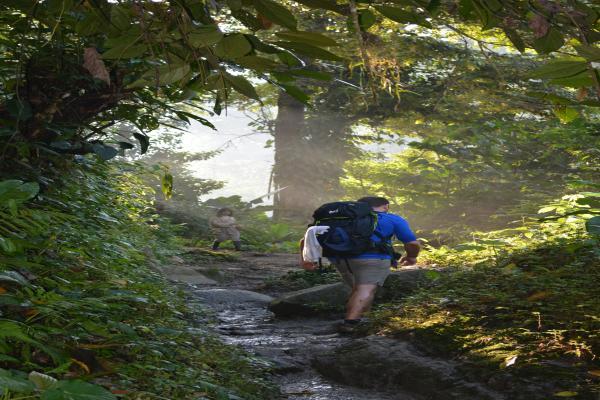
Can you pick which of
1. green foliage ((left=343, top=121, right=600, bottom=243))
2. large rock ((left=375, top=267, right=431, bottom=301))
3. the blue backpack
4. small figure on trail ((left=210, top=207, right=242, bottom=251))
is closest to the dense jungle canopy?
the blue backpack

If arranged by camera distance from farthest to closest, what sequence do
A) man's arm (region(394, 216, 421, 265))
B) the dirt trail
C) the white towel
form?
1. man's arm (region(394, 216, 421, 265))
2. the white towel
3. the dirt trail

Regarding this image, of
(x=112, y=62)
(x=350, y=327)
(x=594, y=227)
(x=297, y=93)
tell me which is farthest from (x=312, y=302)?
(x=297, y=93)

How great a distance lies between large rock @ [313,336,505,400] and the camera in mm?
4324

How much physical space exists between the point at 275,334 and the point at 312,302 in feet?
4.90

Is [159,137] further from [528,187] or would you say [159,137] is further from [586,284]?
[586,284]

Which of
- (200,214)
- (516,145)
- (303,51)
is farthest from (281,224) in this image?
(303,51)

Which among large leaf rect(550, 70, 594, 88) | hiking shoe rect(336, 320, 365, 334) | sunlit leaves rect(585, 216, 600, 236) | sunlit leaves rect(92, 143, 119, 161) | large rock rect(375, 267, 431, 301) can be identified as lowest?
hiking shoe rect(336, 320, 365, 334)

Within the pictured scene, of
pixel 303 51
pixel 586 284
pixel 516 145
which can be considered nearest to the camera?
pixel 303 51

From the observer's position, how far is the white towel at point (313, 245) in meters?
6.79

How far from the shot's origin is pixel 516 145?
58.1ft

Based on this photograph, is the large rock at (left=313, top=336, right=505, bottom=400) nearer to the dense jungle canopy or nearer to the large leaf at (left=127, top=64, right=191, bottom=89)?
the dense jungle canopy

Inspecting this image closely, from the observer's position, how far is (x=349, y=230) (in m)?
6.86

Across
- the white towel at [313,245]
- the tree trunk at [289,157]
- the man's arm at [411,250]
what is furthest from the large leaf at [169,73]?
the tree trunk at [289,157]

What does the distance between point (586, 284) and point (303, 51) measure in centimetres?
460
